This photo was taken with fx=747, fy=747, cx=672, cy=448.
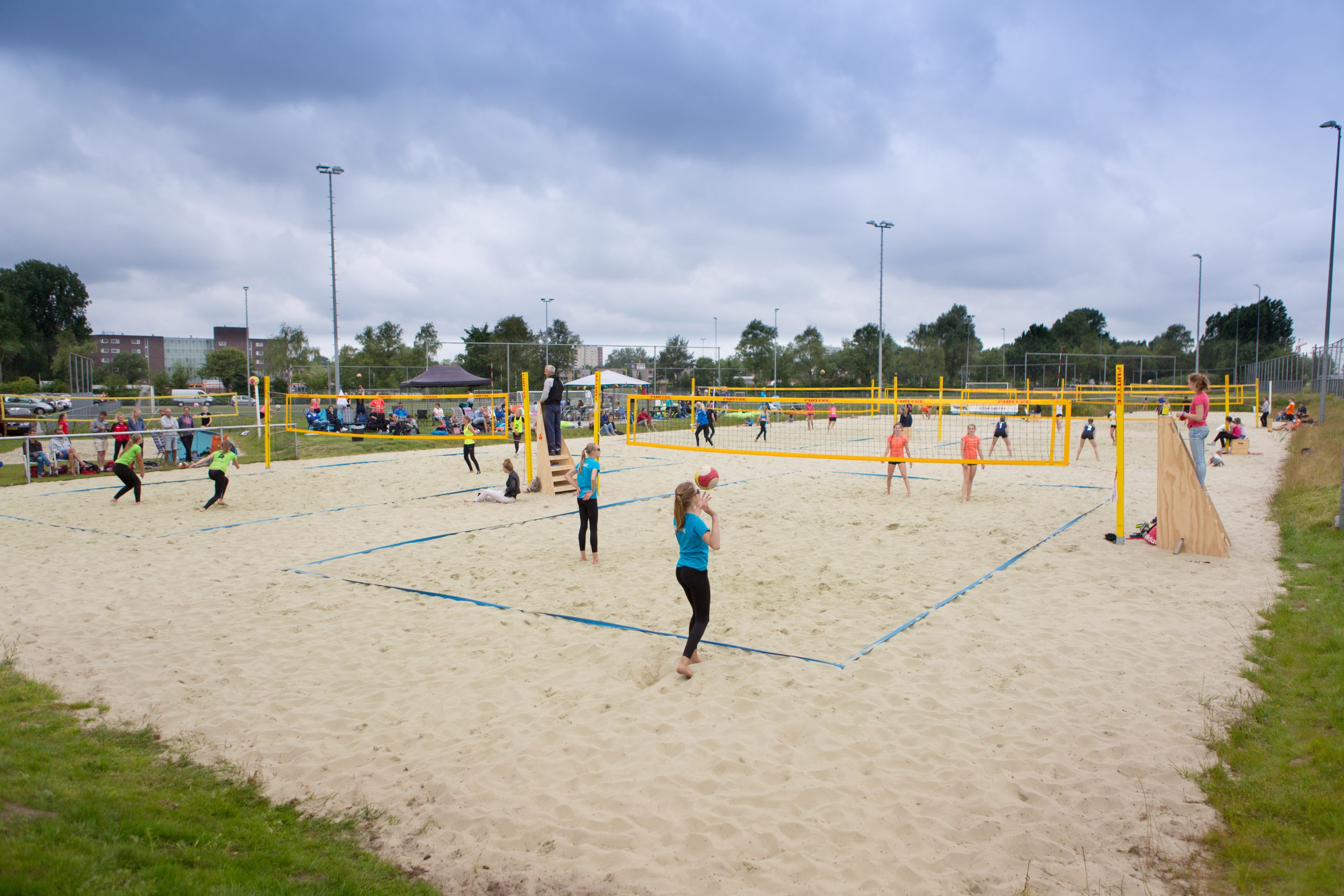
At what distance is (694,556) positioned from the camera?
5070 millimetres

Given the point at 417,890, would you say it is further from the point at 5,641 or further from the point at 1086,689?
the point at 5,641

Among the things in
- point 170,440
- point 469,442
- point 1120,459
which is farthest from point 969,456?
point 170,440

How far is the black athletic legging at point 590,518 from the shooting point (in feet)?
26.1

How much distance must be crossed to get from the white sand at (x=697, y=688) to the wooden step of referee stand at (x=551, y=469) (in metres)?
2.98

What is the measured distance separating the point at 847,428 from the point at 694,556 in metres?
25.0

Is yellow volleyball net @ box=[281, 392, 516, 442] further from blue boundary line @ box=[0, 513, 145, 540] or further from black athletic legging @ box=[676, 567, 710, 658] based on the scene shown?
black athletic legging @ box=[676, 567, 710, 658]

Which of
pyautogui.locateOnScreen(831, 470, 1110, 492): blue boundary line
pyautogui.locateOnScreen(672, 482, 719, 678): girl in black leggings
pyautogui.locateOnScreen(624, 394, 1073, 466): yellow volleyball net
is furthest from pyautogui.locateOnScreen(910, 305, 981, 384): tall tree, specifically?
pyautogui.locateOnScreen(672, 482, 719, 678): girl in black leggings

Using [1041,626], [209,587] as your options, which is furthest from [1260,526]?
[209,587]

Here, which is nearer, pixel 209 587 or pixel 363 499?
pixel 209 587

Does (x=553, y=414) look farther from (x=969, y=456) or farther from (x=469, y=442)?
(x=969, y=456)

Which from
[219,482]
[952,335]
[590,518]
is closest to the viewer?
[590,518]

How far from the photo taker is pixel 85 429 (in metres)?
24.2

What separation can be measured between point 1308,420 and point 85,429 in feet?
129

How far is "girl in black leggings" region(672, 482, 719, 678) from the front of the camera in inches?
198
